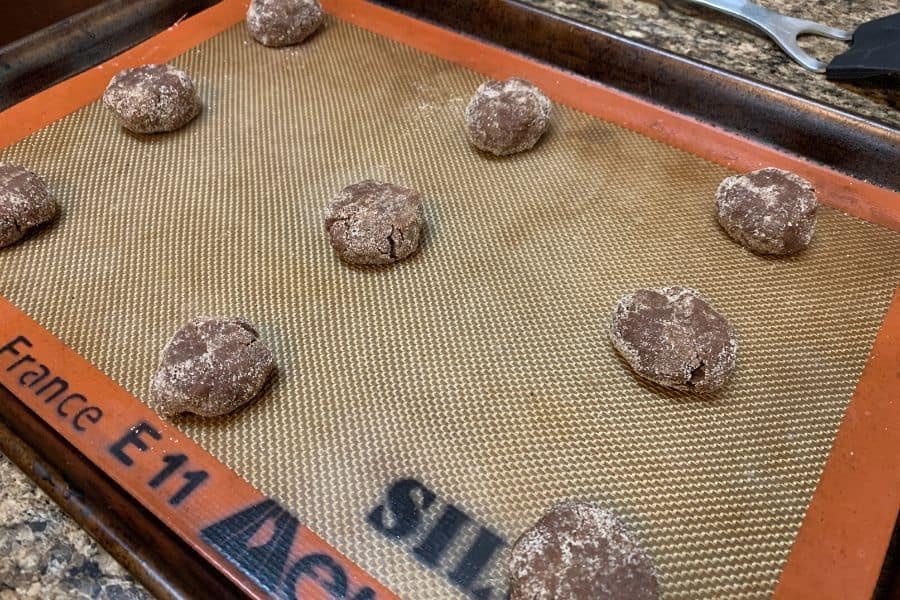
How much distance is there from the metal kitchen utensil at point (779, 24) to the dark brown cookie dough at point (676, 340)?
967mm

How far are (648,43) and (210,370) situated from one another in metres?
1.23

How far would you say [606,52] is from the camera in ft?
5.14

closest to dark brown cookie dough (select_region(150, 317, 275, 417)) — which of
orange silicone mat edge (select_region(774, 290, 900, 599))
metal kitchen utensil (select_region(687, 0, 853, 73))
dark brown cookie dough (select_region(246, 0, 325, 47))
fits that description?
orange silicone mat edge (select_region(774, 290, 900, 599))

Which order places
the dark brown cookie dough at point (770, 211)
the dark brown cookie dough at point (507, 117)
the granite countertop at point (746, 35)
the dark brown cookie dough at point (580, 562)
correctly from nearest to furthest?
the dark brown cookie dough at point (580, 562) < the dark brown cookie dough at point (770, 211) < the dark brown cookie dough at point (507, 117) < the granite countertop at point (746, 35)

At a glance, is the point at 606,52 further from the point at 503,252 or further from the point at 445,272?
the point at 445,272

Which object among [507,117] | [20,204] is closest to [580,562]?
[507,117]

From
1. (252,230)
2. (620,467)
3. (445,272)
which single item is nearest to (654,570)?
(620,467)

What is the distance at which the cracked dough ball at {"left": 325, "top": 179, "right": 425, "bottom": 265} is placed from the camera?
1214 mm

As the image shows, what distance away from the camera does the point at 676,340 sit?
1.05m

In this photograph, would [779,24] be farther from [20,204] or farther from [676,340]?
[20,204]

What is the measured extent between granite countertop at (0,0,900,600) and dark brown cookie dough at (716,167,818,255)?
33 cm

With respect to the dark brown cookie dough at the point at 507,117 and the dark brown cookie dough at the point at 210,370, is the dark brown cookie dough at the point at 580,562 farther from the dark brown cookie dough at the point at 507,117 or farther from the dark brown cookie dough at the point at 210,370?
the dark brown cookie dough at the point at 507,117

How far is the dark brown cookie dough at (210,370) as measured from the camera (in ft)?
3.28

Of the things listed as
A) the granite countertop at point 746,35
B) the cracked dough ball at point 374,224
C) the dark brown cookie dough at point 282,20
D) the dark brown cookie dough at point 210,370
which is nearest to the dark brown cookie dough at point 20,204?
the dark brown cookie dough at point 210,370
